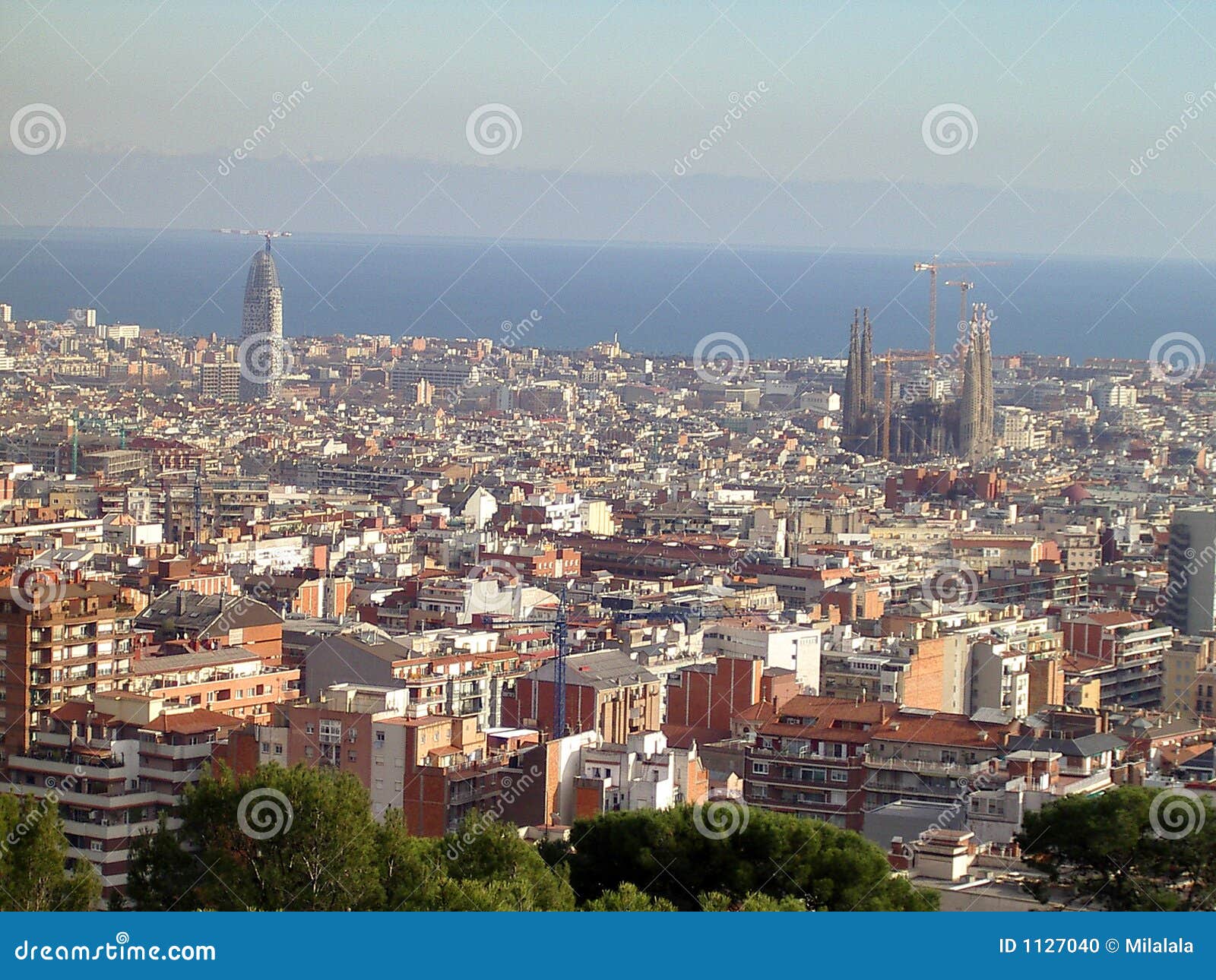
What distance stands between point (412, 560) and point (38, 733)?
738 centimetres

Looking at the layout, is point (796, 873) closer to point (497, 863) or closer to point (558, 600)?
point (497, 863)

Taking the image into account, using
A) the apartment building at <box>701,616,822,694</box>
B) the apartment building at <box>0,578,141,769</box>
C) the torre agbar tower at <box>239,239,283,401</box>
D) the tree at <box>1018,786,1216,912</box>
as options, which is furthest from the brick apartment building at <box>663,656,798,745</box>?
the torre agbar tower at <box>239,239,283,401</box>

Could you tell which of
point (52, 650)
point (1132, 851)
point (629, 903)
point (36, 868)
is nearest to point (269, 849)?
point (36, 868)

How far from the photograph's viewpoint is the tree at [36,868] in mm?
3525

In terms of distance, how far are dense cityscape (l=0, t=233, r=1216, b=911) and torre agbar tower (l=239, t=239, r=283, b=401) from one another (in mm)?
5634

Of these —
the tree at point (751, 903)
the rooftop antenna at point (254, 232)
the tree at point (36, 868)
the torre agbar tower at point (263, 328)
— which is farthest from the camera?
the torre agbar tower at point (263, 328)

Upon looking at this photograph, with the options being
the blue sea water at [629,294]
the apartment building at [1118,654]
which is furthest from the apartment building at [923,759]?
the blue sea water at [629,294]

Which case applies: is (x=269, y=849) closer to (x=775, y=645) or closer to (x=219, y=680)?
(x=219, y=680)

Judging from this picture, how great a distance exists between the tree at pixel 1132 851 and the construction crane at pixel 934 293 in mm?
23183

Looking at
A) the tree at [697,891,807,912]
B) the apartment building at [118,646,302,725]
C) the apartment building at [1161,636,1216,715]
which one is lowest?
the tree at [697,891,807,912]

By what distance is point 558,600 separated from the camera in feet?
37.3

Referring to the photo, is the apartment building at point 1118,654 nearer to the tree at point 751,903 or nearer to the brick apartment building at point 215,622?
the brick apartment building at point 215,622

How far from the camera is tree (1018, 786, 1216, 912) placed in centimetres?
443

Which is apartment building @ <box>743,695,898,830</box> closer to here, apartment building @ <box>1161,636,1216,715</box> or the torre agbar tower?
apartment building @ <box>1161,636,1216,715</box>
